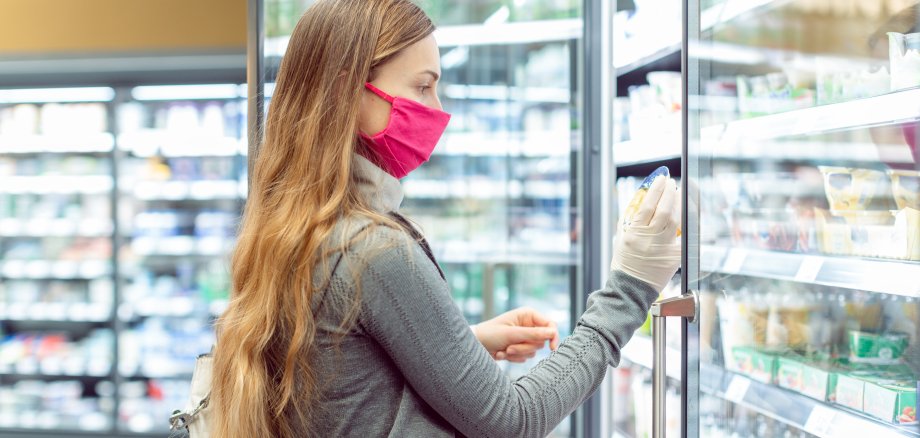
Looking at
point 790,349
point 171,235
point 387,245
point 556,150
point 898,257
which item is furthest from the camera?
point 171,235

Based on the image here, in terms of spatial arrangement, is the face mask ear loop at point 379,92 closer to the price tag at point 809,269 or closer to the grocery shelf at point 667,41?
the grocery shelf at point 667,41

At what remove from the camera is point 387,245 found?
0.97 m

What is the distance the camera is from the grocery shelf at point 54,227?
14.6 ft

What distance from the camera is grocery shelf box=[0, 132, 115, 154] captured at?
4.42 m

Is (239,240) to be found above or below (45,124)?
below

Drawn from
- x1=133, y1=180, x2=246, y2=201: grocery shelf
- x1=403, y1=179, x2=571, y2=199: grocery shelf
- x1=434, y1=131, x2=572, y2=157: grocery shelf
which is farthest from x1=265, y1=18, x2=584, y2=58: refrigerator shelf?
x1=133, y1=180, x2=246, y2=201: grocery shelf

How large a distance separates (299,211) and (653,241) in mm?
535

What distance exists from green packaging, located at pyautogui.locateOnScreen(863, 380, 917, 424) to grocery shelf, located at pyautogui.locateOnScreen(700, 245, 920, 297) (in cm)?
21

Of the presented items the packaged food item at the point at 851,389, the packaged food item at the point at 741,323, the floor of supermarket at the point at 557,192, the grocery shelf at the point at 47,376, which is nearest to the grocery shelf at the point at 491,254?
the floor of supermarket at the point at 557,192

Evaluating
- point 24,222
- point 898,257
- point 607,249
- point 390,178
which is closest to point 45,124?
point 24,222

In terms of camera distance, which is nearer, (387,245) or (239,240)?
(387,245)

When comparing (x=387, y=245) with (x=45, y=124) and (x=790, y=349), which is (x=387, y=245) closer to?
(x=790, y=349)

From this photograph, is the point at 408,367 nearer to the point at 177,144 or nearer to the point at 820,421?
the point at 820,421

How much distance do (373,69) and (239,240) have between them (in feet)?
1.12
